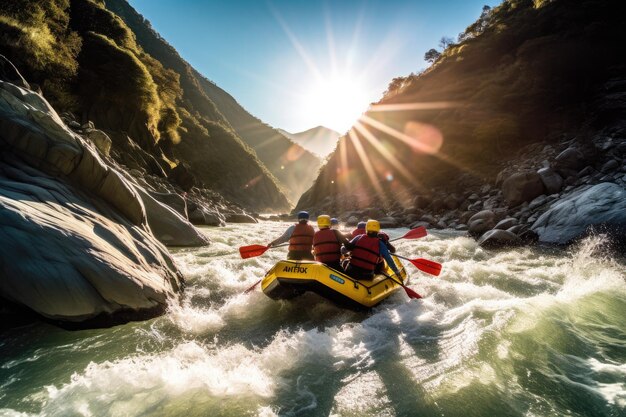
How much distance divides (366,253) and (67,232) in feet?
16.2

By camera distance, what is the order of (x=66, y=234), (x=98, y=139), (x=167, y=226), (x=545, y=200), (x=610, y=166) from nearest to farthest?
(x=66, y=234), (x=167, y=226), (x=545, y=200), (x=610, y=166), (x=98, y=139)

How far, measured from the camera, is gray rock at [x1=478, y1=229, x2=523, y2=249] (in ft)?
38.9

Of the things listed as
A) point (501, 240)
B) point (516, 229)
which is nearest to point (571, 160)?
point (516, 229)

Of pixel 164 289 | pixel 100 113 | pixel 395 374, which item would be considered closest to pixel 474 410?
pixel 395 374

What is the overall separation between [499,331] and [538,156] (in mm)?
20443

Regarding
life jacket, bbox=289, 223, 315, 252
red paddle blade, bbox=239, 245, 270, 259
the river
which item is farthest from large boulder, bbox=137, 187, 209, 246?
life jacket, bbox=289, 223, 315, 252

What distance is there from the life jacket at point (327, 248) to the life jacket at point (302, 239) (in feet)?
1.42

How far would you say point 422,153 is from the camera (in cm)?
3350

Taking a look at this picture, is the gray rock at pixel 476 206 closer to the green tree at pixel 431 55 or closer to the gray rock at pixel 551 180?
the gray rock at pixel 551 180

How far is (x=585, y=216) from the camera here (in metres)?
10.6

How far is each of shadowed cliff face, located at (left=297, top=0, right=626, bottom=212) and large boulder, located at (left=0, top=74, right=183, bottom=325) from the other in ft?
73.1

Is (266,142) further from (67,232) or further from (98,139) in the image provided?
(67,232)

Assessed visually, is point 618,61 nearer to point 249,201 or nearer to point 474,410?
point 474,410

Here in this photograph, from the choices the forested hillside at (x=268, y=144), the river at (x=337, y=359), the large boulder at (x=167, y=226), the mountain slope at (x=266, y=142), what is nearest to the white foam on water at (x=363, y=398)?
the river at (x=337, y=359)
